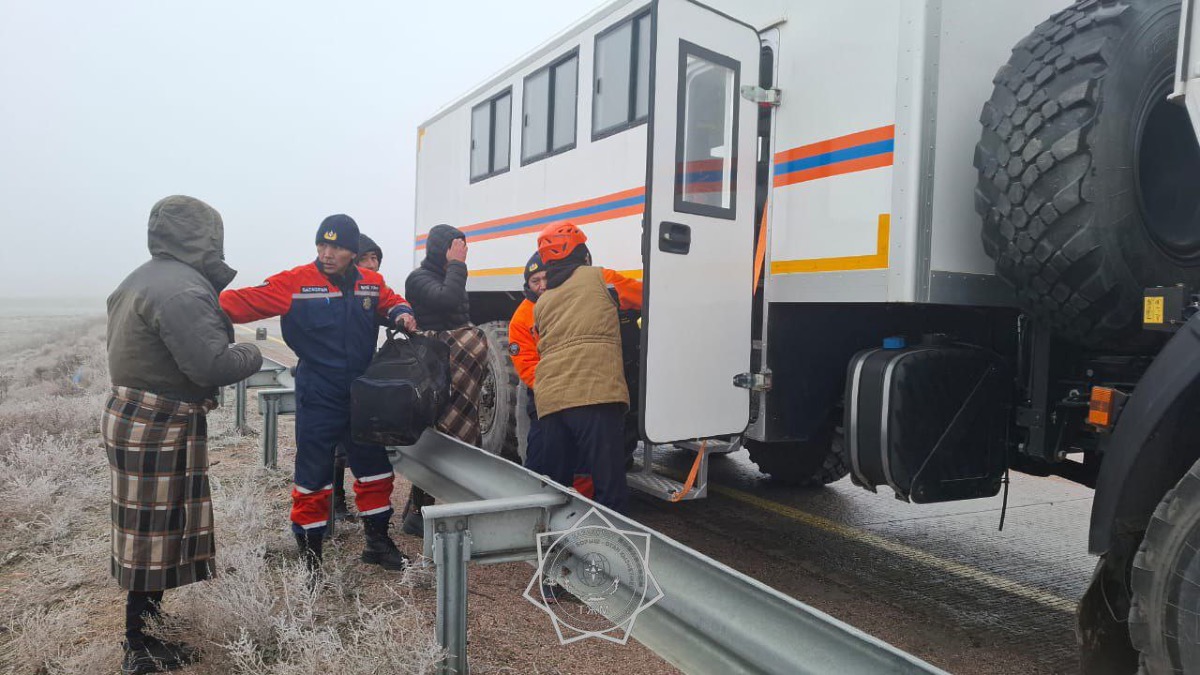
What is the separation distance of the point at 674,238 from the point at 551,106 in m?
2.52

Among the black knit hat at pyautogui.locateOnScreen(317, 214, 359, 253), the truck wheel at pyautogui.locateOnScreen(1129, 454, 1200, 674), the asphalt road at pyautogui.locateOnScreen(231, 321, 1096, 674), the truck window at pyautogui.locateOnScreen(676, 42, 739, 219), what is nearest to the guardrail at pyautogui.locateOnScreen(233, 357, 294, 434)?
the black knit hat at pyautogui.locateOnScreen(317, 214, 359, 253)

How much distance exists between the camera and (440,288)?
5.16m

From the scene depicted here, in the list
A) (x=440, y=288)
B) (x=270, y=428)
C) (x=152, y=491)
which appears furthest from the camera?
(x=270, y=428)

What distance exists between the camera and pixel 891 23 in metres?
3.47

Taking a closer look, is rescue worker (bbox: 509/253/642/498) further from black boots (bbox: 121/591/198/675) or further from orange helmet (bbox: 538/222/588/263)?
black boots (bbox: 121/591/198/675)

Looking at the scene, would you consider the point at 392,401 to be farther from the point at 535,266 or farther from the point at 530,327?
the point at 535,266

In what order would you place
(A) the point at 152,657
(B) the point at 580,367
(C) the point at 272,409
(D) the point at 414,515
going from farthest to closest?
(C) the point at 272,409
(D) the point at 414,515
(B) the point at 580,367
(A) the point at 152,657

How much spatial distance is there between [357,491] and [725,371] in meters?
2.00

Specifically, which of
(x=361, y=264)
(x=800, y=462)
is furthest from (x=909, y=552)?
(x=361, y=264)

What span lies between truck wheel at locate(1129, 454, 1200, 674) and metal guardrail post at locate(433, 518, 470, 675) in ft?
6.20

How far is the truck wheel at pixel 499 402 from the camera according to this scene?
5941 millimetres

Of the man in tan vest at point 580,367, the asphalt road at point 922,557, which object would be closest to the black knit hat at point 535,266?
the man in tan vest at point 580,367

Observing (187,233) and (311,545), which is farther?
(311,545)

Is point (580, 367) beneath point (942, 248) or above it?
beneath
